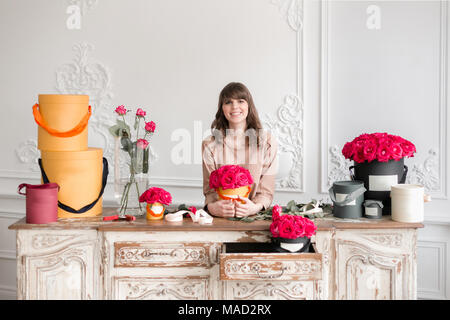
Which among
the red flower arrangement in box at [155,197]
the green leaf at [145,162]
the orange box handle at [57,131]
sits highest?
the orange box handle at [57,131]

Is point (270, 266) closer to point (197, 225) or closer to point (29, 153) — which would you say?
point (197, 225)

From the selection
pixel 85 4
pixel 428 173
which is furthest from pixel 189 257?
pixel 85 4

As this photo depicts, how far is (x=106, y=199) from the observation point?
4.05m

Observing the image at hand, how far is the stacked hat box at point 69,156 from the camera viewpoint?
2414mm

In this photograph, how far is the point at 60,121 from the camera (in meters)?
2.46

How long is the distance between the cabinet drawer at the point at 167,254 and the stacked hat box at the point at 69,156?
0.37 meters

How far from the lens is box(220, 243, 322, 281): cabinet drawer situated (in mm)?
2008

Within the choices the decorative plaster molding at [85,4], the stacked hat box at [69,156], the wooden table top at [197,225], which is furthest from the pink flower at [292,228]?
the decorative plaster molding at [85,4]

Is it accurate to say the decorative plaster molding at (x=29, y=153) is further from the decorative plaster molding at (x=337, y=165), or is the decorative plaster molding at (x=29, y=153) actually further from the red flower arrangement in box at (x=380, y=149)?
the red flower arrangement in box at (x=380, y=149)

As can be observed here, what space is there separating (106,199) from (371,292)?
2.39m

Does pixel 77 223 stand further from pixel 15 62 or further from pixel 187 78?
pixel 15 62

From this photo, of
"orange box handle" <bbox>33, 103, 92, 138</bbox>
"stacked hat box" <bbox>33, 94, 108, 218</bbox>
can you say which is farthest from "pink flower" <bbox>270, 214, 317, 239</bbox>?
"orange box handle" <bbox>33, 103, 92, 138</bbox>

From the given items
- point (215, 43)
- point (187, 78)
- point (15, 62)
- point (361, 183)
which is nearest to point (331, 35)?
point (215, 43)

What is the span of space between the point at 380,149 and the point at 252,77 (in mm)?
1603
